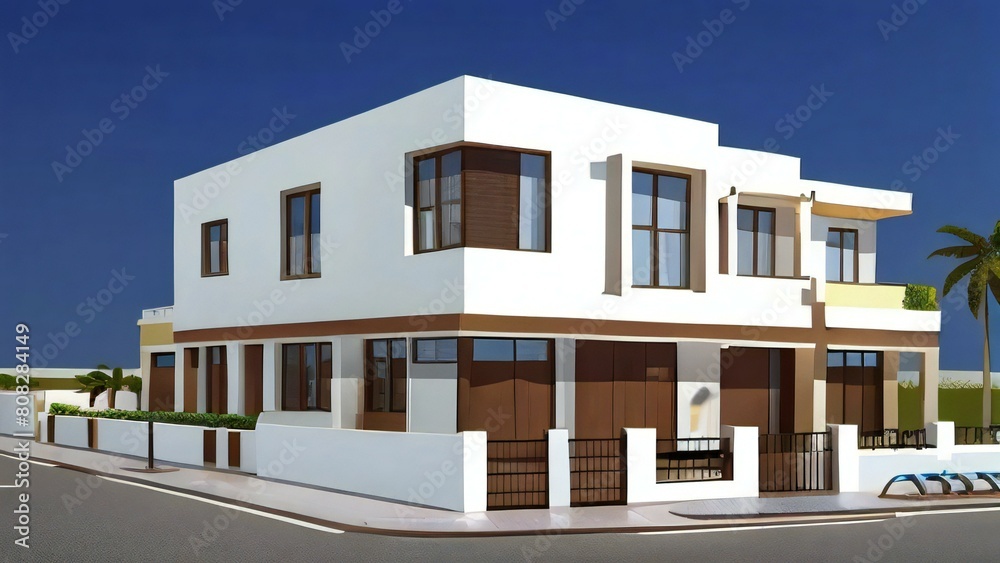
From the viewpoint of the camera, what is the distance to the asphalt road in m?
13.2

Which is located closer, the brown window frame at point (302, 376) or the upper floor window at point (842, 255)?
the brown window frame at point (302, 376)

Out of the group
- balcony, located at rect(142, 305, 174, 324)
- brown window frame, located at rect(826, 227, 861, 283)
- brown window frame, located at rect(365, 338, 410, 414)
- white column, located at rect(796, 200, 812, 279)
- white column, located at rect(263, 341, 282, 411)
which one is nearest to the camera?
brown window frame, located at rect(365, 338, 410, 414)

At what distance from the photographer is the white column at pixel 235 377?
26.7 metres

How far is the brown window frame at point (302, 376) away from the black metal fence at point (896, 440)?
41.9ft

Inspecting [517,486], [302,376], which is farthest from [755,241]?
[302,376]

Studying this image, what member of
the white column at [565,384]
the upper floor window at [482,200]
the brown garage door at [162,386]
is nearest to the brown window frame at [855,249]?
the white column at [565,384]

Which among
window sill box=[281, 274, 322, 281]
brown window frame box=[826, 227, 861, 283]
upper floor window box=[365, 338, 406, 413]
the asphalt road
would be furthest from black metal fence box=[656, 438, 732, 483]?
window sill box=[281, 274, 322, 281]

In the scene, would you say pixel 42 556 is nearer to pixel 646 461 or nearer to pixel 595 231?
pixel 646 461

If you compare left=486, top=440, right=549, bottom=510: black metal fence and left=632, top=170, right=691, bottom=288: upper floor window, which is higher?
left=632, top=170, right=691, bottom=288: upper floor window

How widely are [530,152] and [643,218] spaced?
3186mm

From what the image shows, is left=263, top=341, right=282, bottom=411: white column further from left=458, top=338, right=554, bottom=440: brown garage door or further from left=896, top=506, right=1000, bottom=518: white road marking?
left=896, top=506, right=1000, bottom=518: white road marking

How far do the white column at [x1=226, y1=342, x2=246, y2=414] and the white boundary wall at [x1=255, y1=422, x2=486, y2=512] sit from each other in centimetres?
490

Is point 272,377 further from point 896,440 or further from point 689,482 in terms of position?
point 896,440

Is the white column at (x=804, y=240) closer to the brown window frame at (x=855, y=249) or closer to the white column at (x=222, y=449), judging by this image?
the brown window frame at (x=855, y=249)
